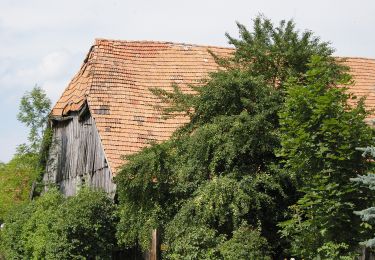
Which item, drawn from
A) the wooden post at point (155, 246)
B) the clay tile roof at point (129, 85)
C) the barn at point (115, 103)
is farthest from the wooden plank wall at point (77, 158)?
the wooden post at point (155, 246)

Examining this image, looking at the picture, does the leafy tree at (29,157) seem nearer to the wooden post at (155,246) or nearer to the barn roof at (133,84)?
the barn roof at (133,84)

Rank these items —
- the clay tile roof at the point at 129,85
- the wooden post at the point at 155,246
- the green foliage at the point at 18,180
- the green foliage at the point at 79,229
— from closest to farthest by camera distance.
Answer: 1. the wooden post at the point at 155,246
2. the green foliage at the point at 79,229
3. the clay tile roof at the point at 129,85
4. the green foliage at the point at 18,180

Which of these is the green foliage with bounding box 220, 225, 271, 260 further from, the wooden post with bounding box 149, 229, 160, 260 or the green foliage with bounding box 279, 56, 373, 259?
the wooden post with bounding box 149, 229, 160, 260

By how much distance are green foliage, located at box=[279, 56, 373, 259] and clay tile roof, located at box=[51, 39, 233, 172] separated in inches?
280

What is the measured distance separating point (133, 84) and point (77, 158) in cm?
349

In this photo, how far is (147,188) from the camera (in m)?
16.4

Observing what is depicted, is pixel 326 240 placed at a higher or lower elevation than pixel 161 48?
lower

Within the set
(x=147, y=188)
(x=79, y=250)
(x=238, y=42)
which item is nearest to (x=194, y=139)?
(x=147, y=188)

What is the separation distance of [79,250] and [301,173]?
724 centimetres

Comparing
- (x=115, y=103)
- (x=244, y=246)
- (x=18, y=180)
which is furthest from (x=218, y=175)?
(x=18, y=180)

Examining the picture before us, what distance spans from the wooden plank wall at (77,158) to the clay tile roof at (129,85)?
0.62m

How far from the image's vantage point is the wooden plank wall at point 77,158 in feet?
72.4

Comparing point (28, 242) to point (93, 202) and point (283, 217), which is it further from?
point (283, 217)

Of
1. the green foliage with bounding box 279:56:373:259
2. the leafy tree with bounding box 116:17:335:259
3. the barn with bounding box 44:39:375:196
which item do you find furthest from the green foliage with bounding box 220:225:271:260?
the barn with bounding box 44:39:375:196
